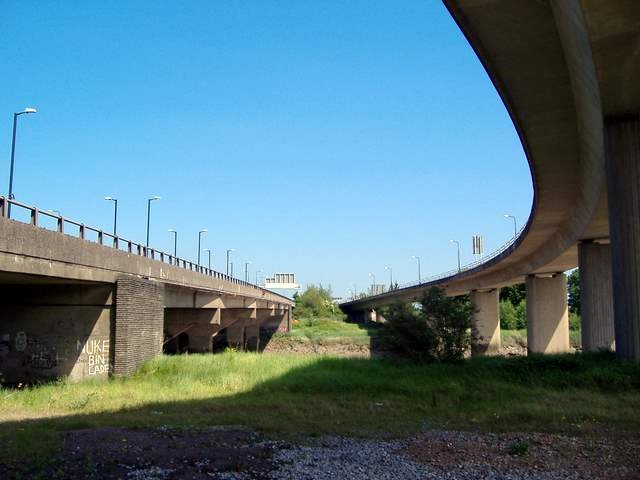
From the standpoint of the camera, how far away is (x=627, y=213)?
21125mm

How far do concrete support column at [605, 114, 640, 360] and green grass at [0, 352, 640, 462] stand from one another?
4.51 feet

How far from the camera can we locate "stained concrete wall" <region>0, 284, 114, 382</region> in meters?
21.9

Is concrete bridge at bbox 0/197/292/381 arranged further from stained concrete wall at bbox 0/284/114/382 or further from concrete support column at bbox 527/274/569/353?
concrete support column at bbox 527/274/569/353

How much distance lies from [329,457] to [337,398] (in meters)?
8.77

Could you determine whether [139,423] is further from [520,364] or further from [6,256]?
[520,364]

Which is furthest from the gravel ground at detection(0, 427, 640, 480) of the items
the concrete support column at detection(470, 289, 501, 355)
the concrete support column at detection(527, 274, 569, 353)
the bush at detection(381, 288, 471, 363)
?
the concrete support column at detection(470, 289, 501, 355)

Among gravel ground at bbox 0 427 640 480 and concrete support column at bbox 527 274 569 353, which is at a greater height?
concrete support column at bbox 527 274 569 353

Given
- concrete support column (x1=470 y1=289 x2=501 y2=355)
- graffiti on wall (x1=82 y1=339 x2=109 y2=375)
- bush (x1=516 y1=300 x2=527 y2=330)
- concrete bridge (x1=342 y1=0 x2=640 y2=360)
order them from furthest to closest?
bush (x1=516 y1=300 x2=527 y2=330)
concrete support column (x1=470 y1=289 x2=501 y2=355)
graffiti on wall (x1=82 y1=339 x2=109 y2=375)
concrete bridge (x1=342 y1=0 x2=640 y2=360)

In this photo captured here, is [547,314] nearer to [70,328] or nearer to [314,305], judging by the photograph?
[70,328]

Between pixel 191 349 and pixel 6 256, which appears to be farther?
pixel 191 349

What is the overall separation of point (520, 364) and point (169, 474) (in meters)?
15.4

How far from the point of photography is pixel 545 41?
15.0 m

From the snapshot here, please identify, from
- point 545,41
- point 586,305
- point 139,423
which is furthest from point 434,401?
point 586,305

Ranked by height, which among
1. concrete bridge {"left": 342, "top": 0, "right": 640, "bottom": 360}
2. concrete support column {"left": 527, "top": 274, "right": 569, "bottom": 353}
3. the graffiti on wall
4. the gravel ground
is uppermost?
concrete bridge {"left": 342, "top": 0, "right": 640, "bottom": 360}
